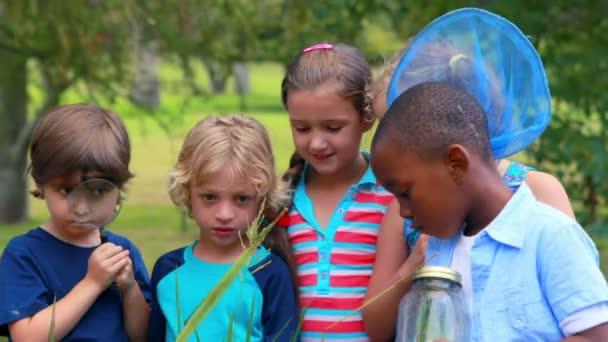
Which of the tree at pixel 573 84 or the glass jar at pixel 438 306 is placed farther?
the tree at pixel 573 84

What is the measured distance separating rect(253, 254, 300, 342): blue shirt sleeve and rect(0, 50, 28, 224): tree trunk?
41.4ft

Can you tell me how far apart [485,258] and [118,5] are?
25.1 ft

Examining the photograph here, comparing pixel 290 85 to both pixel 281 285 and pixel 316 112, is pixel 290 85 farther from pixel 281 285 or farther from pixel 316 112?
pixel 281 285

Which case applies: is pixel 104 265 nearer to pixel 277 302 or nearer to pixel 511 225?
pixel 277 302

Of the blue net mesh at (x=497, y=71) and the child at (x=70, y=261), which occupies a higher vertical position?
the blue net mesh at (x=497, y=71)

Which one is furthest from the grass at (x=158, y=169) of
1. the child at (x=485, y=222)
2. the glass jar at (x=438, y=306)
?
the glass jar at (x=438, y=306)

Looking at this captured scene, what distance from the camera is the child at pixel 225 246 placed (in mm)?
3291

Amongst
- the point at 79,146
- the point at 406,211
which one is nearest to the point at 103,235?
the point at 79,146

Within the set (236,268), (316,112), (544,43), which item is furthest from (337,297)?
(544,43)

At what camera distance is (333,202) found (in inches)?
136

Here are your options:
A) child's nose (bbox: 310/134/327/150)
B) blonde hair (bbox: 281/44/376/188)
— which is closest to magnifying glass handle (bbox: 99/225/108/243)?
blonde hair (bbox: 281/44/376/188)

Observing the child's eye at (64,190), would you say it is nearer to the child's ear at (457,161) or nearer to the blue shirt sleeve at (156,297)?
the blue shirt sleeve at (156,297)

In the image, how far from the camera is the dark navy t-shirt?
126 inches

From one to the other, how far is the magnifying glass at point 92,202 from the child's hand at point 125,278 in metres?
0.15
